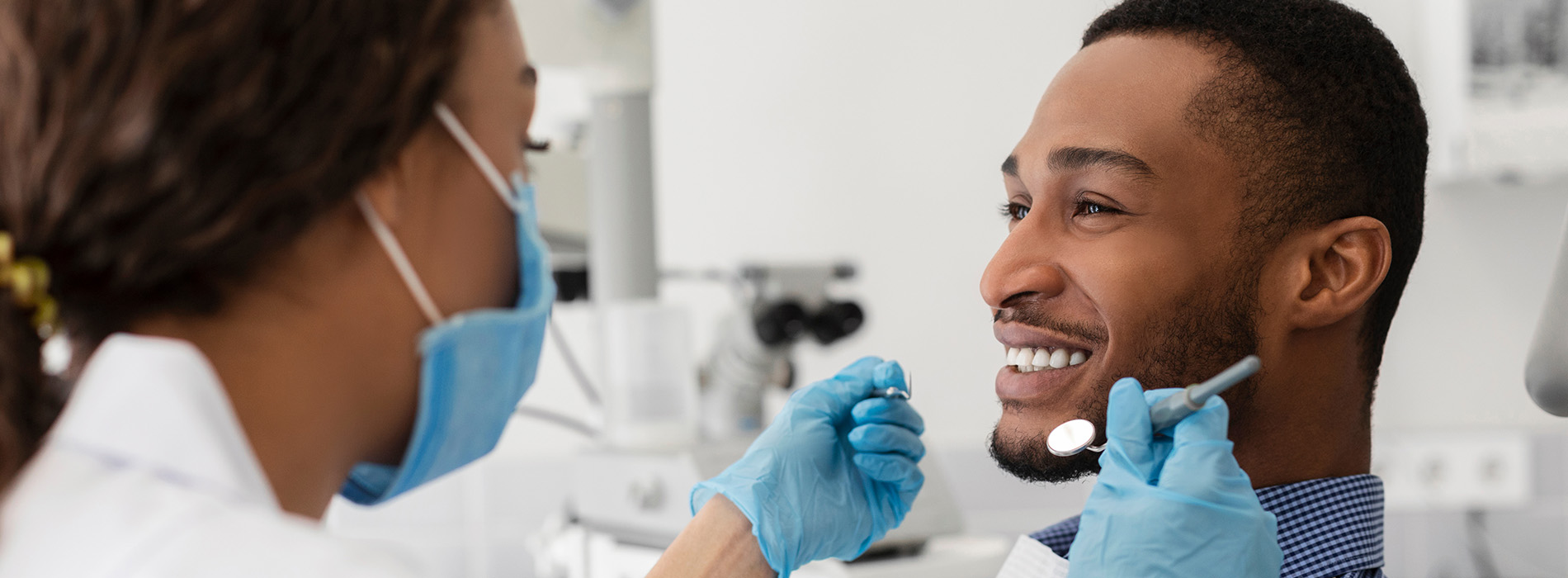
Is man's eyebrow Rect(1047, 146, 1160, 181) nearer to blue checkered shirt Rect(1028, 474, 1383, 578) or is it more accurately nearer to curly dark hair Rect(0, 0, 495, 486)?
blue checkered shirt Rect(1028, 474, 1383, 578)

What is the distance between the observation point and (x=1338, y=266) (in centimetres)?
96

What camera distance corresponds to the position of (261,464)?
62cm

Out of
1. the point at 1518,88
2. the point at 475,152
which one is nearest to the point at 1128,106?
the point at 475,152

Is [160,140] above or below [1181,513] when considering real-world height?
above

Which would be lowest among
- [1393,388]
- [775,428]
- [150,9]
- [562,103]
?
[1393,388]

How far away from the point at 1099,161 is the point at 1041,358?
20cm

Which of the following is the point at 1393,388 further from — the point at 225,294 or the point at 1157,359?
the point at 225,294

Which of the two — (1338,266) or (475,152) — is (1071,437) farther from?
(475,152)

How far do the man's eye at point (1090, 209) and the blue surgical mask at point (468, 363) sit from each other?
1.73ft

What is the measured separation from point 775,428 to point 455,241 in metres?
0.51

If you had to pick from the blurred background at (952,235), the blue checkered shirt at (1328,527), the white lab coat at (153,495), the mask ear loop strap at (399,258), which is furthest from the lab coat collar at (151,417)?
the blurred background at (952,235)

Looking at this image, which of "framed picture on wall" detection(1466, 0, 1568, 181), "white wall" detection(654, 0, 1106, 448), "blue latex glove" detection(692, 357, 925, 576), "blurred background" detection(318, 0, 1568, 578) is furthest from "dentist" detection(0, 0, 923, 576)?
"framed picture on wall" detection(1466, 0, 1568, 181)

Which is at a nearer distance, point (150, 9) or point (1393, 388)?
point (150, 9)

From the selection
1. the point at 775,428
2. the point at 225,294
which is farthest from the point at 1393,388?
the point at 225,294
